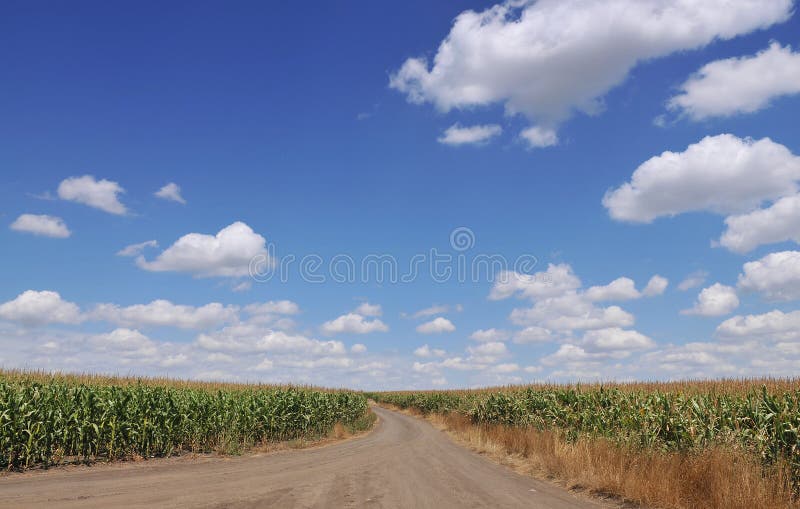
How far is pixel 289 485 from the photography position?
45.3ft

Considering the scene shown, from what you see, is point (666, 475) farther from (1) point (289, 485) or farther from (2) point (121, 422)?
(2) point (121, 422)

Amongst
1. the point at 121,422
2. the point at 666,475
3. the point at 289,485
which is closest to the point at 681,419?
the point at 666,475

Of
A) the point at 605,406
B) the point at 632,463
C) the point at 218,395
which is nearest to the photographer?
the point at 632,463

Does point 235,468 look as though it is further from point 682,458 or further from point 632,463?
point 682,458

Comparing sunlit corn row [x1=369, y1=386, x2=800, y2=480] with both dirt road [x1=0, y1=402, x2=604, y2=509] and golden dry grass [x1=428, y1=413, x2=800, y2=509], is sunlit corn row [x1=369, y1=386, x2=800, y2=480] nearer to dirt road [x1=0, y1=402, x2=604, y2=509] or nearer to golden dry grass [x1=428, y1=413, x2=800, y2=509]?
golden dry grass [x1=428, y1=413, x2=800, y2=509]

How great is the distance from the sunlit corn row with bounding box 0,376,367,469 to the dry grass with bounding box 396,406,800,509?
1430 centimetres

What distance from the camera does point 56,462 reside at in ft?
57.6

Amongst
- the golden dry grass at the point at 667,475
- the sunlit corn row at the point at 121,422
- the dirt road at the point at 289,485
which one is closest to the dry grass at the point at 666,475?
the golden dry grass at the point at 667,475

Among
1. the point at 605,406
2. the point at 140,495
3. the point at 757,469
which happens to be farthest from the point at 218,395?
the point at 757,469

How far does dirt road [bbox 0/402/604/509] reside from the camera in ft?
38.7

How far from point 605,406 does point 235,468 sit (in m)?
15.7

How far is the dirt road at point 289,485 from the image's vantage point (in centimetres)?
1180

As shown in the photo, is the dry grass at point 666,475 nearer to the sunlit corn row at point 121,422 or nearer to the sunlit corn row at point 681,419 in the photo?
the sunlit corn row at point 681,419

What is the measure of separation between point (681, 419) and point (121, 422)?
65.7 feet
